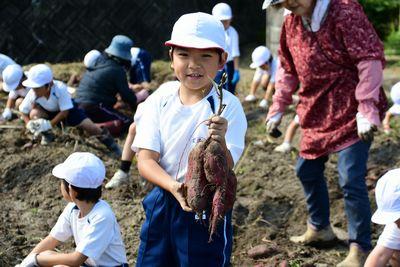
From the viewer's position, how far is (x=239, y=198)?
630 cm

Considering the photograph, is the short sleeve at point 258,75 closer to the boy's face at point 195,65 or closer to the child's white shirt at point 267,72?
the child's white shirt at point 267,72

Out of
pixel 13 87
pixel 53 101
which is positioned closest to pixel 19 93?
pixel 13 87

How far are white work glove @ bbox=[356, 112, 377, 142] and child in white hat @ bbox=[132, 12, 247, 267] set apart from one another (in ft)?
4.04

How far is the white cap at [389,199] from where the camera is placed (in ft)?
12.2

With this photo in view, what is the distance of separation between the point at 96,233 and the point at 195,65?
120 centimetres

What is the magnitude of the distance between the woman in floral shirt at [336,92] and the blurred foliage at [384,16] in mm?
7111

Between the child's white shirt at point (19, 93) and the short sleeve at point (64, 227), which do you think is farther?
the child's white shirt at point (19, 93)

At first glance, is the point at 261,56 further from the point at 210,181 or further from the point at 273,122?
the point at 210,181

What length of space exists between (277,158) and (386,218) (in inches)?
139

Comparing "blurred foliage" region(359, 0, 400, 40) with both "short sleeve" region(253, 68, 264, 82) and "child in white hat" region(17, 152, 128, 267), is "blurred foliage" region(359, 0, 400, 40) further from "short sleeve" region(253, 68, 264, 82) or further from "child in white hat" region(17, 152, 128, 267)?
"child in white hat" region(17, 152, 128, 267)

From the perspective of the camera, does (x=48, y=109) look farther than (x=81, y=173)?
Yes

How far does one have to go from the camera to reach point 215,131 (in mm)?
3152

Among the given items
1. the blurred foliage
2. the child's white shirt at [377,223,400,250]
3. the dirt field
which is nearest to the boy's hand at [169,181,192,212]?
the child's white shirt at [377,223,400,250]

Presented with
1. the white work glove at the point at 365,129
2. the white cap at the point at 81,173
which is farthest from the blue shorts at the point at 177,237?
the white work glove at the point at 365,129
